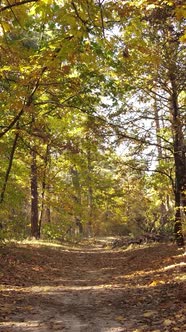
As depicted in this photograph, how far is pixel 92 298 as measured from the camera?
729cm

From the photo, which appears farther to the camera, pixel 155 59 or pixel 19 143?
pixel 19 143

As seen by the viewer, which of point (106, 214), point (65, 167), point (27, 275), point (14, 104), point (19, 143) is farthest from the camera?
point (106, 214)

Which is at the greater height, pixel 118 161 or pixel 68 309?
pixel 118 161

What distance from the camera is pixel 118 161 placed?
552 inches

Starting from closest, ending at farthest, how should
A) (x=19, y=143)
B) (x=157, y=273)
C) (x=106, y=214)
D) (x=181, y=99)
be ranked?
(x=157, y=273) < (x=19, y=143) < (x=181, y=99) < (x=106, y=214)

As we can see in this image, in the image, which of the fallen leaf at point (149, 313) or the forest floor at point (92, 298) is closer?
the forest floor at point (92, 298)

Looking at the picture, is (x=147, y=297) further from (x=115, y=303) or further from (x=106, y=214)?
(x=106, y=214)

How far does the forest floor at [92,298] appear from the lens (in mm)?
5387

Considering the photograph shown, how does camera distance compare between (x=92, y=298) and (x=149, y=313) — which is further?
(x=92, y=298)

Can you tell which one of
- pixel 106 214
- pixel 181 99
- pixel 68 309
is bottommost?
pixel 68 309

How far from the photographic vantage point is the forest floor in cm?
539

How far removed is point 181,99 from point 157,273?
7.08 metres

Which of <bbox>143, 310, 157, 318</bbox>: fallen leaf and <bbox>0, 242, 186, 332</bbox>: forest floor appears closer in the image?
<bbox>0, 242, 186, 332</bbox>: forest floor

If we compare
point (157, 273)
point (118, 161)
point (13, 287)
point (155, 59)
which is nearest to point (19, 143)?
point (118, 161)
